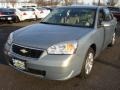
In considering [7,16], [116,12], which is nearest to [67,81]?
[7,16]

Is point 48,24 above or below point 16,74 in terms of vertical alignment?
above

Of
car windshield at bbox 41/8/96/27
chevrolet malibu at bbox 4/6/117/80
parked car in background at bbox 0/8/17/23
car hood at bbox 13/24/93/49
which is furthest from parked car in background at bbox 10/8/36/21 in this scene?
car hood at bbox 13/24/93/49

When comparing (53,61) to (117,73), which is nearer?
(53,61)

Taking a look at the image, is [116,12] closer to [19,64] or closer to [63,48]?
[63,48]

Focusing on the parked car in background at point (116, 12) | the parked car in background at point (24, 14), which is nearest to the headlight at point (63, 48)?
the parked car in background at point (24, 14)

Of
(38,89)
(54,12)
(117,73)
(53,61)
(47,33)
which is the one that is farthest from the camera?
(54,12)

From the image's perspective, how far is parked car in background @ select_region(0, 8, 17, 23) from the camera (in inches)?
726

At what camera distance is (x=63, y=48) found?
4.45 metres

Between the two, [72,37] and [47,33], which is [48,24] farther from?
[72,37]

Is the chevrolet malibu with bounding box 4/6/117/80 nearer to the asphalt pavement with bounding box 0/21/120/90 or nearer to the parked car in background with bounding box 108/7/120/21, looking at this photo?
the asphalt pavement with bounding box 0/21/120/90

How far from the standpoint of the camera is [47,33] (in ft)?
16.4

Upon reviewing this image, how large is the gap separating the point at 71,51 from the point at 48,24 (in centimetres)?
166

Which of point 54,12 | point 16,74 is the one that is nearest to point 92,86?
point 16,74

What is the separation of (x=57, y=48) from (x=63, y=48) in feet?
0.37
